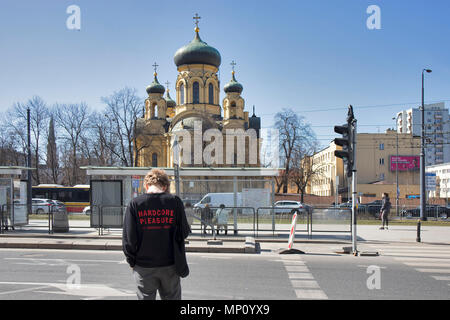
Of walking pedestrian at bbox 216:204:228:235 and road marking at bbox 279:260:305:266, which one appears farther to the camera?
walking pedestrian at bbox 216:204:228:235

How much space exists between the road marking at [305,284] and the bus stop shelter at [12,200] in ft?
43.4

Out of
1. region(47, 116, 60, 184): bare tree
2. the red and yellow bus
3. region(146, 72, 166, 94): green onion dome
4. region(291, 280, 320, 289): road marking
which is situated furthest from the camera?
region(146, 72, 166, 94): green onion dome

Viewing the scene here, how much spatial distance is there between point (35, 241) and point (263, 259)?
7.81m

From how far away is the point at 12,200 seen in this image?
1861cm

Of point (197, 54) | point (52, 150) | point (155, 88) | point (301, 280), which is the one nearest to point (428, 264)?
point (301, 280)

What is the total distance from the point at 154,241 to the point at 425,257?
34.0 feet

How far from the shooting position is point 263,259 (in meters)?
11.3

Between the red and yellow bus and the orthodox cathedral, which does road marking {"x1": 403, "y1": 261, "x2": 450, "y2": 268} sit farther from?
the orthodox cathedral

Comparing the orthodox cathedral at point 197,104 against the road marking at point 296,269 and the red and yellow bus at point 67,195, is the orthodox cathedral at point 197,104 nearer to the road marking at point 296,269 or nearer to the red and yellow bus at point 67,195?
the red and yellow bus at point 67,195

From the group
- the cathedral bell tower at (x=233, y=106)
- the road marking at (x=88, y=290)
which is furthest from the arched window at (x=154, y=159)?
the road marking at (x=88, y=290)

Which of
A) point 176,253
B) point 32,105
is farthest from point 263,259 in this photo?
point 32,105

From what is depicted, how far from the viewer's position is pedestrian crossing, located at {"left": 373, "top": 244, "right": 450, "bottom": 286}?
9664 mm

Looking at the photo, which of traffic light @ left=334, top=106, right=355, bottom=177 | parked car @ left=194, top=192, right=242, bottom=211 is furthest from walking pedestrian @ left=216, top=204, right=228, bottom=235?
traffic light @ left=334, top=106, right=355, bottom=177

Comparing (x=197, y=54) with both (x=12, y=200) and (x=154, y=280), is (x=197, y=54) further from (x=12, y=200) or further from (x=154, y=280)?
(x=154, y=280)
